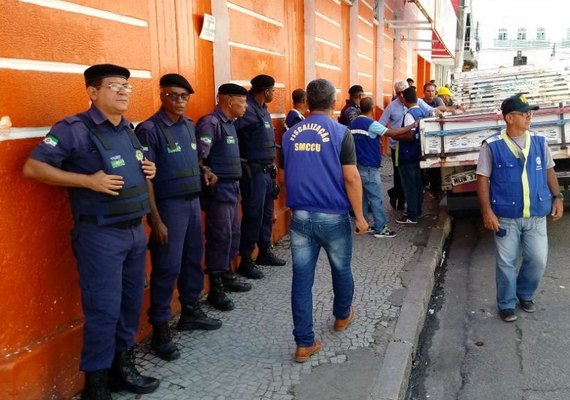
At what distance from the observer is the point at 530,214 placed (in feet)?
13.7

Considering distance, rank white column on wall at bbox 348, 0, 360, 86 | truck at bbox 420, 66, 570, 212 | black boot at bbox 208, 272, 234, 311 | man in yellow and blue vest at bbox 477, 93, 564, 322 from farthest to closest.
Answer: white column on wall at bbox 348, 0, 360, 86, truck at bbox 420, 66, 570, 212, black boot at bbox 208, 272, 234, 311, man in yellow and blue vest at bbox 477, 93, 564, 322

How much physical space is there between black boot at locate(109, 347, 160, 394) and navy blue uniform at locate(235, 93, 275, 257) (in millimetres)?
2108

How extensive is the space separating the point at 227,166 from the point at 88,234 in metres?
1.67

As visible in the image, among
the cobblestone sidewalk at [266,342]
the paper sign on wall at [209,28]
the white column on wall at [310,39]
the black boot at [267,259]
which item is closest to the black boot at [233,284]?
the cobblestone sidewalk at [266,342]

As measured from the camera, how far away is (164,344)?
3.58 m

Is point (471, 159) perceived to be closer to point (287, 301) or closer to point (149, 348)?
point (287, 301)

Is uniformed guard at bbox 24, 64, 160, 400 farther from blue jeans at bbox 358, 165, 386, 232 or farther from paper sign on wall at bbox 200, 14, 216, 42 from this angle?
blue jeans at bbox 358, 165, 386, 232

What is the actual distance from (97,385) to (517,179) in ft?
10.8

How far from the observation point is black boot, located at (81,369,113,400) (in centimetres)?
293

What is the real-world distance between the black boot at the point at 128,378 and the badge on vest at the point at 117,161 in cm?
111

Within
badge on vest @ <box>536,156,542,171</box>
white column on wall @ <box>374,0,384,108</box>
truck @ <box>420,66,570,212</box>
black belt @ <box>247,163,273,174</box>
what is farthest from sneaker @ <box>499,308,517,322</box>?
white column on wall @ <box>374,0,384,108</box>

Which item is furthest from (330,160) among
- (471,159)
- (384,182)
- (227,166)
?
(384,182)

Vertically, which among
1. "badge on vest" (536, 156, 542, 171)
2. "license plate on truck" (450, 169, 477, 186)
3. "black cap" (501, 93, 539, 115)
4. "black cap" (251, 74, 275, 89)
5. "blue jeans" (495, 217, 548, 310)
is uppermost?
"black cap" (251, 74, 275, 89)

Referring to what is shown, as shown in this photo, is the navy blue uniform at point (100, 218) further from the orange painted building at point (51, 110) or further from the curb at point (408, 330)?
the curb at point (408, 330)
